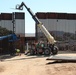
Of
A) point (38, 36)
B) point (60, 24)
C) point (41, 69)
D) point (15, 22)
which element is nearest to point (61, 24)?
point (60, 24)

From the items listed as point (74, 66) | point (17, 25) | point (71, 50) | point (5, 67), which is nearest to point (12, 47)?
point (17, 25)

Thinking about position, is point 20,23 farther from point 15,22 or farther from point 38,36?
point 38,36

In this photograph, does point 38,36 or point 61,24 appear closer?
point 38,36

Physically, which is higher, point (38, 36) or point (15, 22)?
point (15, 22)

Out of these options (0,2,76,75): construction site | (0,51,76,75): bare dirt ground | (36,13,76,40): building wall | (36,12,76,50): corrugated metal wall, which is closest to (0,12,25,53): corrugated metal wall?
(0,2,76,75): construction site

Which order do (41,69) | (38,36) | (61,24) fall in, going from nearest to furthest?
(41,69), (38,36), (61,24)

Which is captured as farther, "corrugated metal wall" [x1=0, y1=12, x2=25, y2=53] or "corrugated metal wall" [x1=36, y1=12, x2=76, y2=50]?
"corrugated metal wall" [x1=36, y1=12, x2=76, y2=50]

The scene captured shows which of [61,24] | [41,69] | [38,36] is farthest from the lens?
[61,24]

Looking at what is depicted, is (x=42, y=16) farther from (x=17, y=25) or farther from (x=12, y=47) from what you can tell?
(x=12, y=47)

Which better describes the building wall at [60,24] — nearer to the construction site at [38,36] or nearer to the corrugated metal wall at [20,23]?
the construction site at [38,36]

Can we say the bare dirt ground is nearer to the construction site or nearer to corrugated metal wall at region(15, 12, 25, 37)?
the construction site

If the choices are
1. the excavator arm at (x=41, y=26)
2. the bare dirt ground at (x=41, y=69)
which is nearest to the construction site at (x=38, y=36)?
→ the excavator arm at (x=41, y=26)

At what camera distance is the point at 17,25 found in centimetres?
4322

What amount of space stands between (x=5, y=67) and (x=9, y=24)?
18.3 m
